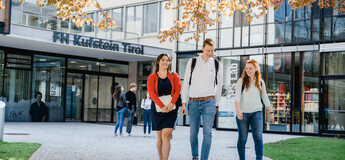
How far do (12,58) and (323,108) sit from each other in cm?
1335

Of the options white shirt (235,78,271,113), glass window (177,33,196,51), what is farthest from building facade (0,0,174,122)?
white shirt (235,78,271,113)

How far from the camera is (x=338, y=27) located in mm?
16203

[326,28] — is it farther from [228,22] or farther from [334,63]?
[228,22]

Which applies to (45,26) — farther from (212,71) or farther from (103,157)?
(212,71)

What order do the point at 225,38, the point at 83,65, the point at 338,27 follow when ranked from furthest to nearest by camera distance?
the point at 83,65, the point at 225,38, the point at 338,27

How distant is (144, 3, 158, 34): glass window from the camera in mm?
22922

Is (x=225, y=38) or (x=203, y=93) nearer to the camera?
(x=203, y=93)

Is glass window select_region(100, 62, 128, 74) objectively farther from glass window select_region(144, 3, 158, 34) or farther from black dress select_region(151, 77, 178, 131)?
black dress select_region(151, 77, 178, 131)

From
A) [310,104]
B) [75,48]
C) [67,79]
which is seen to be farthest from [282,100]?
[67,79]

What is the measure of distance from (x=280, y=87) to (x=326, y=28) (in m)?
2.93

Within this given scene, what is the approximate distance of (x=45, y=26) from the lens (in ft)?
57.9

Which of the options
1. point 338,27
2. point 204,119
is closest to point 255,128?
point 204,119

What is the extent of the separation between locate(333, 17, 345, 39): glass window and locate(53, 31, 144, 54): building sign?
29.2 ft

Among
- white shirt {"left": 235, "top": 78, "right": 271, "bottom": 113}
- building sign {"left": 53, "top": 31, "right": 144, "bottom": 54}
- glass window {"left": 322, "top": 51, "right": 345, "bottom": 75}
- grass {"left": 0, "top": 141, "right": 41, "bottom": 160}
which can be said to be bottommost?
grass {"left": 0, "top": 141, "right": 41, "bottom": 160}
